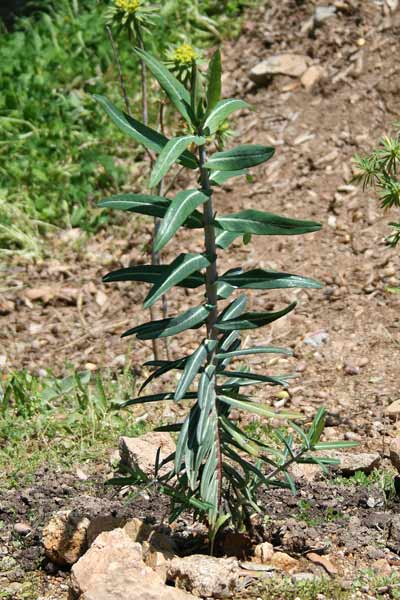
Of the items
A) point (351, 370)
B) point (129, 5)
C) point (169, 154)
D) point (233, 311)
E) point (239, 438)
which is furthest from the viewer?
point (351, 370)

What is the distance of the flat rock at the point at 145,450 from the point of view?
397 centimetres

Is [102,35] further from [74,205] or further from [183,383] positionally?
[183,383]

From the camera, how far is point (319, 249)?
5988mm

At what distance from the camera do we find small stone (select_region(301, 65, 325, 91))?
277 inches

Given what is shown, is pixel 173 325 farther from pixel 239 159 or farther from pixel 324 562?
pixel 324 562

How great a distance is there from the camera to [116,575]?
310 centimetres

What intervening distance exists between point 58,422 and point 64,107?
3187mm

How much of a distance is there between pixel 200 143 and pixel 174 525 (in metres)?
1.48

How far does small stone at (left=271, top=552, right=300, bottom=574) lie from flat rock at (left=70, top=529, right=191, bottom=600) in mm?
487

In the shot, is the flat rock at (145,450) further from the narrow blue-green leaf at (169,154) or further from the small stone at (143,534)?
the narrow blue-green leaf at (169,154)

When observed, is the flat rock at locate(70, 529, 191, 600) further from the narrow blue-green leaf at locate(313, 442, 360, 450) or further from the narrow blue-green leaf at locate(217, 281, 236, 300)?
the narrow blue-green leaf at locate(217, 281, 236, 300)

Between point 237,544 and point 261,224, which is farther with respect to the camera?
point 237,544

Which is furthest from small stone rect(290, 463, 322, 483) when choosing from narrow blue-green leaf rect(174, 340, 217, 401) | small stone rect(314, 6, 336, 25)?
small stone rect(314, 6, 336, 25)

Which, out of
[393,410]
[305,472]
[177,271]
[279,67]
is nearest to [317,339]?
[393,410]
